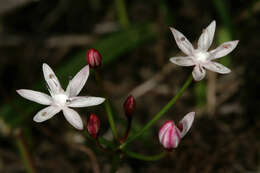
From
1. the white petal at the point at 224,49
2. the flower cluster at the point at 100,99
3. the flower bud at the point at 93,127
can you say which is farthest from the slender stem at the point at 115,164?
the white petal at the point at 224,49

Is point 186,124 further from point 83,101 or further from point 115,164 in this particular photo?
point 83,101

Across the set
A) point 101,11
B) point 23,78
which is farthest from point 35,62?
point 101,11

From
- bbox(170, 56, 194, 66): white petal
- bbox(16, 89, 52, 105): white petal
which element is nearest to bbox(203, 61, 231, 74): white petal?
bbox(170, 56, 194, 66): white petal

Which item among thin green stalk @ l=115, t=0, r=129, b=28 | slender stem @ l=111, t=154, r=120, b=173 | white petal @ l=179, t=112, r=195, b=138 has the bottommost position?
slender stem @ l=111, t=154, r=120, b=173

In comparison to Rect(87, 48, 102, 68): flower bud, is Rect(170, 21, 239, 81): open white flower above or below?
below

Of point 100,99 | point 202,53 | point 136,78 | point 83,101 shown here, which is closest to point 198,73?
point 202,53

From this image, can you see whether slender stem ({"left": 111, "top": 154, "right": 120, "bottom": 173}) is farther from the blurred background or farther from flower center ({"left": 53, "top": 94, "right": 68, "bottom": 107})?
the blurred background

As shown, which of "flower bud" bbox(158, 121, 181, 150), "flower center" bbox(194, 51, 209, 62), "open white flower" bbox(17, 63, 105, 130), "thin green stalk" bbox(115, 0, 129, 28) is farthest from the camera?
"thin green stalk" bbox(115, 0, 129, 28)

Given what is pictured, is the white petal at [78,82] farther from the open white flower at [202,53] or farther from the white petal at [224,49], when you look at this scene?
the white petal at [224,49]
